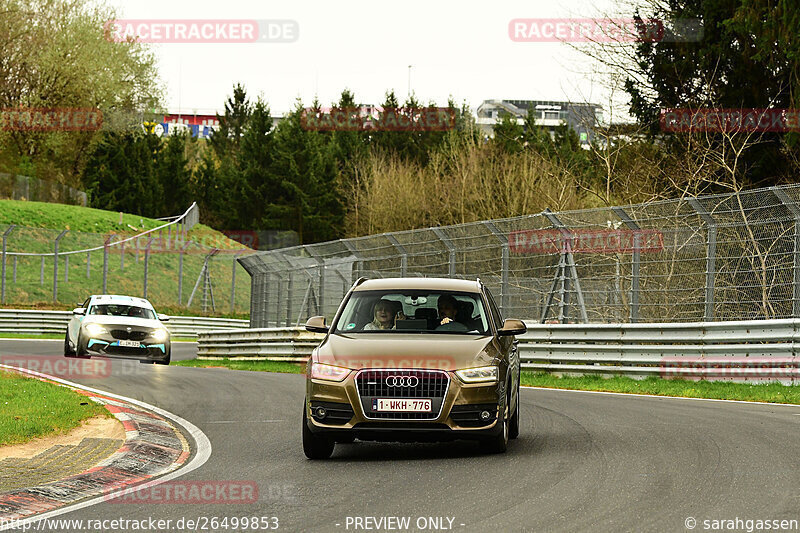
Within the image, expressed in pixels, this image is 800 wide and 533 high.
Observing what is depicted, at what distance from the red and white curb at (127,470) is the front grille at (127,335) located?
11.6m

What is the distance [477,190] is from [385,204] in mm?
7233

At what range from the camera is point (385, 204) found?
60.1 meters

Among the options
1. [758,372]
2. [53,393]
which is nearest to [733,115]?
[758,372]

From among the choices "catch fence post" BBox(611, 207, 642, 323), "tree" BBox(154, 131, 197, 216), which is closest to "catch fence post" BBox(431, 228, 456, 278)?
"catch fence post" BBox(611, 207, 642, 323)

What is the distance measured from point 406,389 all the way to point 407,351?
37 cm

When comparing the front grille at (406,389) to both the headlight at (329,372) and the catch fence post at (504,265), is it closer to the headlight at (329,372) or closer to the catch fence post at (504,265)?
the headlight at (329,372)

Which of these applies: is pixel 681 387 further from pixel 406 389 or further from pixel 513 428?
pixel 406 389

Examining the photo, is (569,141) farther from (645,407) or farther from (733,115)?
(645,407)

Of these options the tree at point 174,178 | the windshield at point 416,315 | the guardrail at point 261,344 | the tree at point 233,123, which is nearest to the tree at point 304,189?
the tree at point 174,178

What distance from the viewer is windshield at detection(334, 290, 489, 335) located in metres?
10.5

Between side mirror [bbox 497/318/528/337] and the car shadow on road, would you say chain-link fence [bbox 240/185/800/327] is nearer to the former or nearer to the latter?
side mirror [bbox 497/318/528/337]

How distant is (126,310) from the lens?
2666 centimetres

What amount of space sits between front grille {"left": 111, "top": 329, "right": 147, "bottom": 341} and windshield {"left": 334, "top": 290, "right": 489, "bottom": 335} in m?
15.0

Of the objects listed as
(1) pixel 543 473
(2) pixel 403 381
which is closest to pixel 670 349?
(2) pixel 403 381
